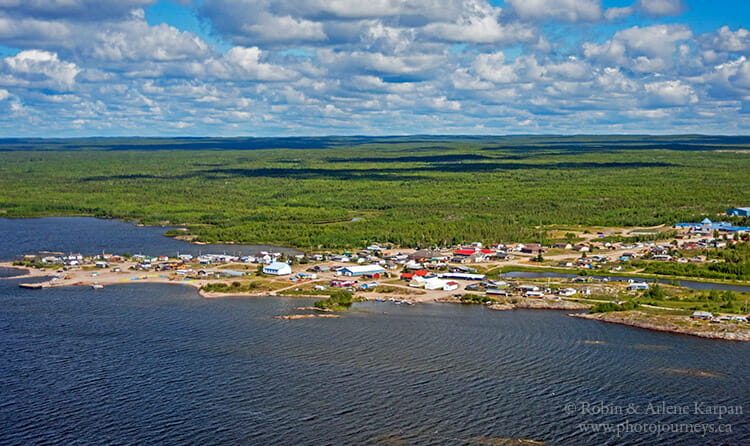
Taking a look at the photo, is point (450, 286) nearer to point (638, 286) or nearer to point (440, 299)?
point (440, 299)

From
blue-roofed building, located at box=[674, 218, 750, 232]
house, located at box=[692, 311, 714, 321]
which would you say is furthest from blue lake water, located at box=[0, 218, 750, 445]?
blue-roofed building, located at box=[674, 218, 750, 232]

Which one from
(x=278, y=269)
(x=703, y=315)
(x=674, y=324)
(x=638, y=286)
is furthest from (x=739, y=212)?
(x=278, y=269)

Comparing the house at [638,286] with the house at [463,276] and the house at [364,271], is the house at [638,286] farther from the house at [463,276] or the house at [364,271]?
the house at [364,271]

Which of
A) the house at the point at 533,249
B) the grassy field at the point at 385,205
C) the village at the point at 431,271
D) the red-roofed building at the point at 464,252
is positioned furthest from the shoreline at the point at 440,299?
the grassy field at the point at 385,205

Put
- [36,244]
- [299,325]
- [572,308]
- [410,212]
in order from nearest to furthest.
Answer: [299,325] → [572,308] → [36,244] → [410,212]

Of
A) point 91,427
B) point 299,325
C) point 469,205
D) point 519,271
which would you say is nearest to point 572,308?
point 519,271

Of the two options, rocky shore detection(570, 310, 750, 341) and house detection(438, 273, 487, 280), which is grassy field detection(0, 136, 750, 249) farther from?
rocky shore detection(570, 310, 750, 341)

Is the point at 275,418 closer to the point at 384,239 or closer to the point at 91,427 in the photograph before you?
the point at 91,427
